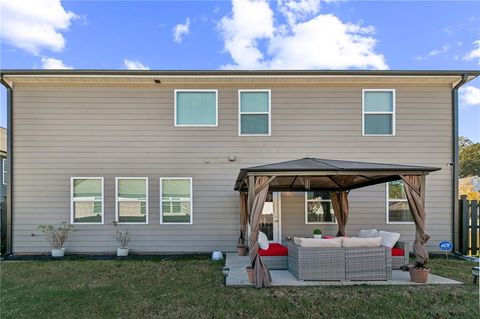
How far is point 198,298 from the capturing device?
486 cm

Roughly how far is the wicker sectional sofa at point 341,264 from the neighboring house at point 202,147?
2985 millimetres

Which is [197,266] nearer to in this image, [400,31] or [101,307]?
[101,307]

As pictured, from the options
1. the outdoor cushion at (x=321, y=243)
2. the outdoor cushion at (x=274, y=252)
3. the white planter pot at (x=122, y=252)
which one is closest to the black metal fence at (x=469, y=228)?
the outdoor cushion at (x=321, y=243)

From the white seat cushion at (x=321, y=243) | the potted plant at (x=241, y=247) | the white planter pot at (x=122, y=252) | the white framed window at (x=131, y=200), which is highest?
the white framed window at (x=131, y=200)

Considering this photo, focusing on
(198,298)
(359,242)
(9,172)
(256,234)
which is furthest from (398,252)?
(9,172)

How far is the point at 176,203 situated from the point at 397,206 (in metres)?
6.13

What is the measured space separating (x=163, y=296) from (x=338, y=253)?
122 inches

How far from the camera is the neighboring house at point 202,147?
856cm

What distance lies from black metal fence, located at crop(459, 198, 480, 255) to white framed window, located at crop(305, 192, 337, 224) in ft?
11.1

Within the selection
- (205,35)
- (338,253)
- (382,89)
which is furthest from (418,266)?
(205,35)

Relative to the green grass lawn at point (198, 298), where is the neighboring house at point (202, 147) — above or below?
above

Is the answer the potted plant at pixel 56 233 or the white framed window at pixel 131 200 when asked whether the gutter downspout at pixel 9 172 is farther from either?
the white framed window at pixel 131 200

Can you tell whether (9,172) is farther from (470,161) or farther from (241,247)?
(470,161)

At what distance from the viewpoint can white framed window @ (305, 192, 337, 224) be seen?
8.83 meters
